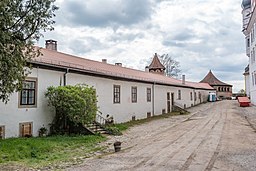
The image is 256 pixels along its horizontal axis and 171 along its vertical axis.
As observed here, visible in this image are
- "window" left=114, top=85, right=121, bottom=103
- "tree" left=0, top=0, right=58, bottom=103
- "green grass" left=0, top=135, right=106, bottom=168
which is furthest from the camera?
"window" left=114, top=85, right=121, bottom=103

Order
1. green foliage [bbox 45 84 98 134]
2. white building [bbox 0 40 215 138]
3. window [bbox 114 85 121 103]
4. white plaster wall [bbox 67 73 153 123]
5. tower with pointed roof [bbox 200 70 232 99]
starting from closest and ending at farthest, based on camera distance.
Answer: white building [bbox 0 40 215 138]
green foliage [bbox 45 84 98 134]
white plaster wall [bbox 67 73 153 123]
window [bbox 114 85 121 103]
tower with pointed roof [bbox 200 70 232 99]

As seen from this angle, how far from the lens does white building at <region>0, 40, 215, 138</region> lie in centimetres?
1278

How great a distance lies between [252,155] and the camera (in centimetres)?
986

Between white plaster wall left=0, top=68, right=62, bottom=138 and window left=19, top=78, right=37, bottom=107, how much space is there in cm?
22

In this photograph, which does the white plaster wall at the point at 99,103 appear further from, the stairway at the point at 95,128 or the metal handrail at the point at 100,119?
the stairway at the point at 95,128

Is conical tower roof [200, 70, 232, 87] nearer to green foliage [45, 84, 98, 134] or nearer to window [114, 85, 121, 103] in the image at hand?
window [114, 85, 121, 103]

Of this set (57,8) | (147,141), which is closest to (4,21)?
(57,8)

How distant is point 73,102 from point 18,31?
222 inches

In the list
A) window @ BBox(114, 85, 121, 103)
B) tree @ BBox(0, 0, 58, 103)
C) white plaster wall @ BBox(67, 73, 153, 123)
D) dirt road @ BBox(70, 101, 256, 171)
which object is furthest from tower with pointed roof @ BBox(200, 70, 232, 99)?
tree @ BBox(0, 0, 58, 103)

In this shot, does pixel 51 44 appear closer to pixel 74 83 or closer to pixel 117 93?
pixel 117 93

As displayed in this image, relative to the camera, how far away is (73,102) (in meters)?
13.8

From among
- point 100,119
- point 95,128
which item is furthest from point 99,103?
point 95,128

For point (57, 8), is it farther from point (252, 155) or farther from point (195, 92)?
point (195, 92)

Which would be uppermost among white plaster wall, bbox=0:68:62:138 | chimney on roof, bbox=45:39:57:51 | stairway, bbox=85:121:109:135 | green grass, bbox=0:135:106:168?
chimney on roof, bbox=45:39:57:51
